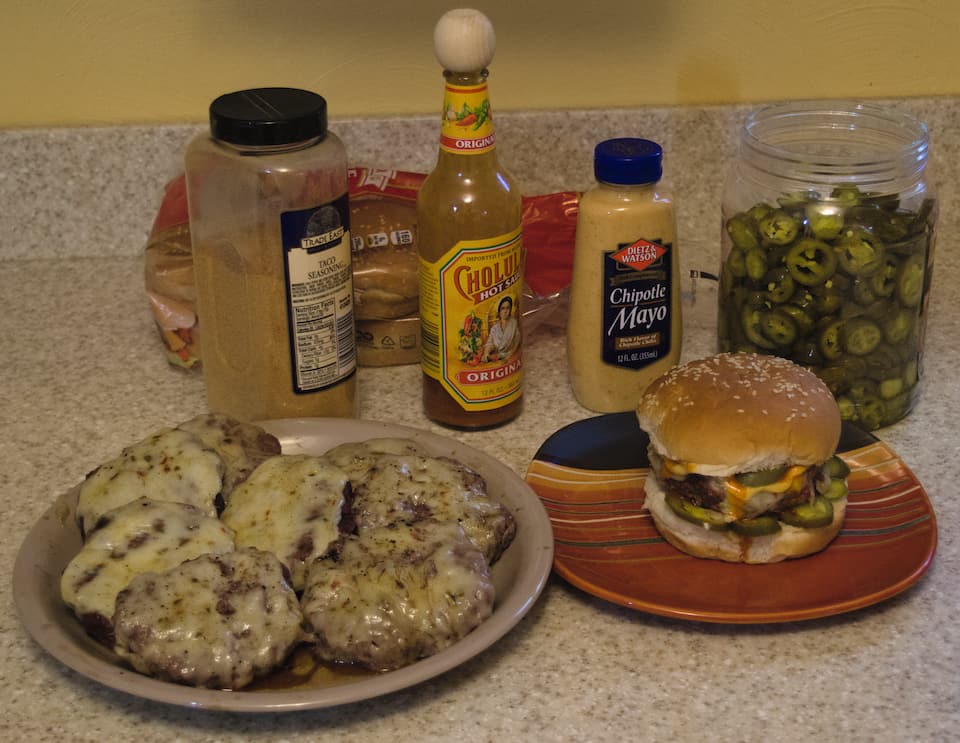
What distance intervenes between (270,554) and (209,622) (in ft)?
0.27

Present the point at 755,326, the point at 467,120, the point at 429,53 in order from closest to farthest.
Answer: the point at 467,120 → the point at 755,326 → the point at 429,53

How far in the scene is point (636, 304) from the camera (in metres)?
1.21

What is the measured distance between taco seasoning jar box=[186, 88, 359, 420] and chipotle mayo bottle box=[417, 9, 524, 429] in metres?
0.08

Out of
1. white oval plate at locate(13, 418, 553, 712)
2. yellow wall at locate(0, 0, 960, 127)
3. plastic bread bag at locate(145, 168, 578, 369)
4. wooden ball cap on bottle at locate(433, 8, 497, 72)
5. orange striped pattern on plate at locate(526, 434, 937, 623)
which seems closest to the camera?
white oval plate at locate(13, 418, 553, 712)

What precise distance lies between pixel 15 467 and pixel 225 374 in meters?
0.22

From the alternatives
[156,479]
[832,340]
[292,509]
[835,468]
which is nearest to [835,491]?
[835,468]

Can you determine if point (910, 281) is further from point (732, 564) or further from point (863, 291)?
point (732, 564)

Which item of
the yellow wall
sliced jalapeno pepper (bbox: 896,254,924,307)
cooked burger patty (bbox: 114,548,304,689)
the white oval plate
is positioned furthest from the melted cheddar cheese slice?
the yellow wall

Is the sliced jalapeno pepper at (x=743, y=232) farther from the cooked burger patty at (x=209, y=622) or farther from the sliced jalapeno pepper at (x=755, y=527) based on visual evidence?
the cooked burger patty at (x=209, y=622)

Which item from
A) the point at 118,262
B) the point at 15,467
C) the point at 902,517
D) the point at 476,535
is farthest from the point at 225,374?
the point at 902,517

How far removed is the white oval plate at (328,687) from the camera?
2.71 ft

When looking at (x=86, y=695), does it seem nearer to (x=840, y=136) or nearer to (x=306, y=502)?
(x=306, y=502)

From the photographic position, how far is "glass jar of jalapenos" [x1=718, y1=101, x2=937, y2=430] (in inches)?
44.8

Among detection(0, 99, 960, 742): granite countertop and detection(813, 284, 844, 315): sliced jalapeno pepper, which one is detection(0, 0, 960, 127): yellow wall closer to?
detection(0, 99, 960, 742): granite countertop
